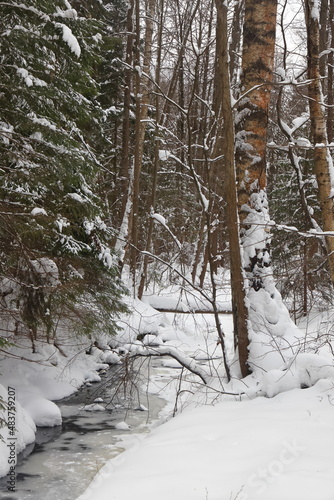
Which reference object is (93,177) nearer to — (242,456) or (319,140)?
(319,140)

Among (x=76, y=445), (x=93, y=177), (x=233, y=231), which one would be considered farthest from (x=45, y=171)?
(x=76, y=445)

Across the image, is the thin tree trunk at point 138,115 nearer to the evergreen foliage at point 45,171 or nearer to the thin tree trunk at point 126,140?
the thin tree trunk at point 126,140

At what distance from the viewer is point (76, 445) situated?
6324mm

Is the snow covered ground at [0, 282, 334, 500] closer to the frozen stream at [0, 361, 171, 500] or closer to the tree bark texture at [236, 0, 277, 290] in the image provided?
the frozen stream at [0, 361, 171, 500]

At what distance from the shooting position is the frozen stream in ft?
16.8

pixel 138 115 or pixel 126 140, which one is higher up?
pixel 138 115

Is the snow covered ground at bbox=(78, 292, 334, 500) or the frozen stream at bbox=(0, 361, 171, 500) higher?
the snow covered ground at bbox=(78, 292, 334, 500)

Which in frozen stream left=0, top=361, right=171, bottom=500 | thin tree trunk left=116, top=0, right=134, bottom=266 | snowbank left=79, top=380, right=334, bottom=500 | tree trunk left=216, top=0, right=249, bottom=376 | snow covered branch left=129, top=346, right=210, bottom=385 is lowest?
frozen stream left=0, top=361, right=171, bottom=500

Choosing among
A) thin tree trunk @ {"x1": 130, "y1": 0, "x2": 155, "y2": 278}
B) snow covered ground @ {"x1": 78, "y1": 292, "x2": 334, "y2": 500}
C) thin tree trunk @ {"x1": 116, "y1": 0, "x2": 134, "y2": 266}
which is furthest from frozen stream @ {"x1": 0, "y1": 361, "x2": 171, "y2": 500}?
thin tree trunk @ {"x1": 116, "y1": 0, "x2": 134, "y2": 266}

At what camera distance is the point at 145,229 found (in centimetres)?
1848

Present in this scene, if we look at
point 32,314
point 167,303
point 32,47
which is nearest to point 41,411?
point 32,314

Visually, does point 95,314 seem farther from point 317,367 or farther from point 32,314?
point 317,367

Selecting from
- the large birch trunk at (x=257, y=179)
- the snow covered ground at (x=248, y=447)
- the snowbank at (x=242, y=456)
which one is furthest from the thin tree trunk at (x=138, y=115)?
the snowbank at (x=242, y=456)

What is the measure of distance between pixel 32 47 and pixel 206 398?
5.25 m
